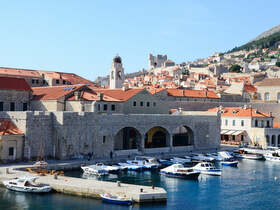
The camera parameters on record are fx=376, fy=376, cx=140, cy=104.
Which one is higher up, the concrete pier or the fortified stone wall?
the fortified stone wall

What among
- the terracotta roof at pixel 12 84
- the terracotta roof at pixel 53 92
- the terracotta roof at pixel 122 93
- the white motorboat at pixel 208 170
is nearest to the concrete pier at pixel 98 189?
the white motorboat at pixel 208 170

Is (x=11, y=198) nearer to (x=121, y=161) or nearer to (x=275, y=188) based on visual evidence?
(x=121, y=161)

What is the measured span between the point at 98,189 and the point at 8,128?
1288 centimetres

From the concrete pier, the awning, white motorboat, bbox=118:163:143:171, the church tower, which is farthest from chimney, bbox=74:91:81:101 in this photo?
the awning

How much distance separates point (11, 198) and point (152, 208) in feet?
30.5

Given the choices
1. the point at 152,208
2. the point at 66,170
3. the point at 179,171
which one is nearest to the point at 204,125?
the point at 179,171

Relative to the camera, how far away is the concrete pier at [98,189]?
922 inches

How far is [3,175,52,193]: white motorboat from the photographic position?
25391 mm

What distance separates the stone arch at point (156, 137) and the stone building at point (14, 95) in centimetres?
1475

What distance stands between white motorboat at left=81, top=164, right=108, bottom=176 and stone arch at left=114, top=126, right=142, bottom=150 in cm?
917

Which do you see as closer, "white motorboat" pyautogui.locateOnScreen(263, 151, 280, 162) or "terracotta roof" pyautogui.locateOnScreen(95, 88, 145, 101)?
"white motorboat" pyautogui.locateOnScreen(263, 151, 280, 162)

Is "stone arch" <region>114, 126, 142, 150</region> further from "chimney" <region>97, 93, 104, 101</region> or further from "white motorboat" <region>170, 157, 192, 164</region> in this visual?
"white motorboat" <region>170, 157, 192, 164</region>

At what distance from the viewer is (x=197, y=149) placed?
47.4m

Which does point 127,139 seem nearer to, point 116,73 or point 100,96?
point 100,96
